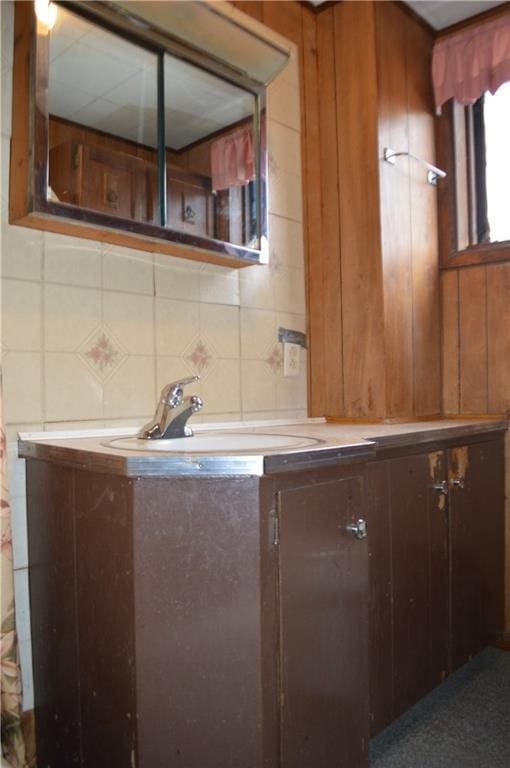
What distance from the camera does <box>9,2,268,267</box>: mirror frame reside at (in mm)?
1189

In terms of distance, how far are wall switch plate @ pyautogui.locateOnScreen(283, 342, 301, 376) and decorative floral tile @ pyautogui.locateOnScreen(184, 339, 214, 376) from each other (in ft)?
1.09

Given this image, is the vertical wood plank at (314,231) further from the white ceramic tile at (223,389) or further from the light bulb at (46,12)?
the light bulb at (46,12)

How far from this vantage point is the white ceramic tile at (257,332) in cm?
175

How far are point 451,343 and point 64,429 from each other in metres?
1.47

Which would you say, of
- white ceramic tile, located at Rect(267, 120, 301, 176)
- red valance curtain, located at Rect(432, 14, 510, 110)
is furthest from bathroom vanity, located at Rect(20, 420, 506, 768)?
red valance curtain, located at Rect(432, 14, 510, 110)

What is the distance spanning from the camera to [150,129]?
56.9 inches

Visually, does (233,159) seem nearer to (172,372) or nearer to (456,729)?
Answer: (172,372)

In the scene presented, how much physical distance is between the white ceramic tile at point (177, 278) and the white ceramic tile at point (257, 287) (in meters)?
0.18

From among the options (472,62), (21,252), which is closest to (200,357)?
(21,252)

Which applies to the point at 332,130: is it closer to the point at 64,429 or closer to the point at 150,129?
the point at 150,129

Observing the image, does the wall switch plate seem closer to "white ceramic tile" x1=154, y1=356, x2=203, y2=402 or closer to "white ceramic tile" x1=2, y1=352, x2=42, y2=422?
"white ceramic tile" x1=154, y1=356, x2=203, y2=402

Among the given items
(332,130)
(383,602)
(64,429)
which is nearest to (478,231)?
(332,130)

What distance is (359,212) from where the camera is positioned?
191 centimetres

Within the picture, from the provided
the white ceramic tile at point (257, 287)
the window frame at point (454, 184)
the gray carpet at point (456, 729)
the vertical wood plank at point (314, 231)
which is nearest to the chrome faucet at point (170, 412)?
the white ceramic tile at point (257, 287)
